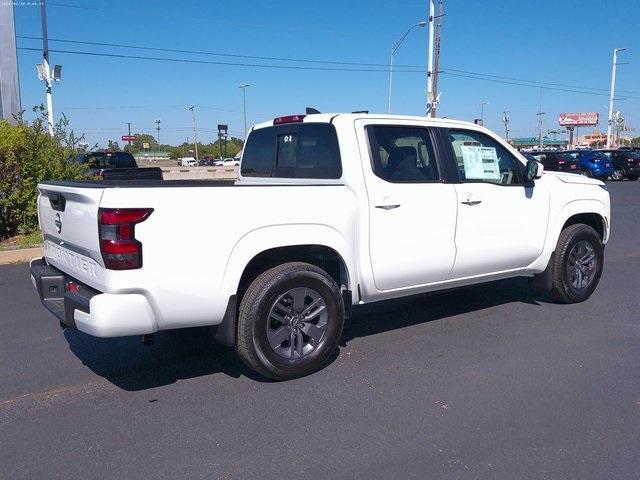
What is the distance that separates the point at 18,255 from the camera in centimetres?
910

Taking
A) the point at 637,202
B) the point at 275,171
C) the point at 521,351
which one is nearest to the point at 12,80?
the point at 275,171

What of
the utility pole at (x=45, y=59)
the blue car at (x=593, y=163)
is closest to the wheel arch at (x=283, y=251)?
the utility pole at (x=45, y=59)

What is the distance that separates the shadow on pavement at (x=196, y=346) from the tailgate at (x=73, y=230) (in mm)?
881

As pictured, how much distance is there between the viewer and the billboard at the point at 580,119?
119188 mm

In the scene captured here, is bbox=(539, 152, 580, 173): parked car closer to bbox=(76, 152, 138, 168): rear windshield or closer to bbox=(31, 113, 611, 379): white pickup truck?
bbox=(76, 152, 138, 168): rear windshield

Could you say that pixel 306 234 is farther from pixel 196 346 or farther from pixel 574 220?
pixel 574 220

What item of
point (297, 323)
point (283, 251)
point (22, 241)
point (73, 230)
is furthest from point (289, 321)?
point (22, 241)

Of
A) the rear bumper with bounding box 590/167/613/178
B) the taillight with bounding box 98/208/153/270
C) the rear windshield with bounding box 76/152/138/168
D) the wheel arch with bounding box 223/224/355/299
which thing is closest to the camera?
the taillight with bounding box 98/208/153/270

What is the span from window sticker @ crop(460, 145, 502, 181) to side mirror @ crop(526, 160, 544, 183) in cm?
29

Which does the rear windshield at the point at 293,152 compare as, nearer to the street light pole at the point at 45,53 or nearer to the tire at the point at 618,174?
the street light pole at the point at 45,53

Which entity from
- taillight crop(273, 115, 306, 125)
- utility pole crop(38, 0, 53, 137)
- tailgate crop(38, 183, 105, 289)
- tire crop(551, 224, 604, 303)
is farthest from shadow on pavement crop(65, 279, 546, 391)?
utility pole crop(38, 0, 53, 137)

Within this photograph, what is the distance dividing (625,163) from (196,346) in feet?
106

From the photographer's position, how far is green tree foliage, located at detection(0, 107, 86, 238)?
9.81 m

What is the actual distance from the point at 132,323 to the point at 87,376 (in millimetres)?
1124
